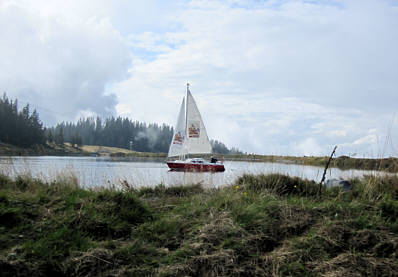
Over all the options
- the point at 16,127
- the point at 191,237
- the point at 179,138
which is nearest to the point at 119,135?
the point at 16,127

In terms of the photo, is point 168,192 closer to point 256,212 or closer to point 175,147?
point 256,212

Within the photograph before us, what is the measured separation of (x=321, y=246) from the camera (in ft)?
16.2

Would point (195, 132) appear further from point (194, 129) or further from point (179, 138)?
point (179, 138)

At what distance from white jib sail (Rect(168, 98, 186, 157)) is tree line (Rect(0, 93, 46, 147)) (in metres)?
67.9

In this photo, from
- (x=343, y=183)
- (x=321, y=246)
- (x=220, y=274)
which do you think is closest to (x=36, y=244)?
(x=220, y=274)

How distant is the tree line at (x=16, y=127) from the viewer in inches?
3607

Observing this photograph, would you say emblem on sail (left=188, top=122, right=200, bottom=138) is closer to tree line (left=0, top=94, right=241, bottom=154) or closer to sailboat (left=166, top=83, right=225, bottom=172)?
sailboat (left=166, top=83, right=225, bottom=172)

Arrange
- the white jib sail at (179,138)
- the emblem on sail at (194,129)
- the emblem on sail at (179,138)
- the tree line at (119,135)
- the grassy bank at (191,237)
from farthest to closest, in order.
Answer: the tree line at (119,135) → the emblem on sail at (194,129) → the emblem on sail at (179,138) → the white jib sail at (179,138) → the grassy bank at (191,237)

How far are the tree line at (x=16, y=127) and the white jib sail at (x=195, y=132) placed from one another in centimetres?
6848

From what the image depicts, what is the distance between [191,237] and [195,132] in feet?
113

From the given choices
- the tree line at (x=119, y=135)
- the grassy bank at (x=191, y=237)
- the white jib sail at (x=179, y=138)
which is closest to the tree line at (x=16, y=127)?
the tree line at (x=119, y=135)

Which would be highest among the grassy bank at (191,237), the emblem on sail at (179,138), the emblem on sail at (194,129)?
the emblem on sail at (194,129)

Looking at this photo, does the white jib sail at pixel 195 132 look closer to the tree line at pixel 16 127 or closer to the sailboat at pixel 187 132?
the sailboat at pixel 187 132

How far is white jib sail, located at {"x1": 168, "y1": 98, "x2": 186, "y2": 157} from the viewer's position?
3834cm
